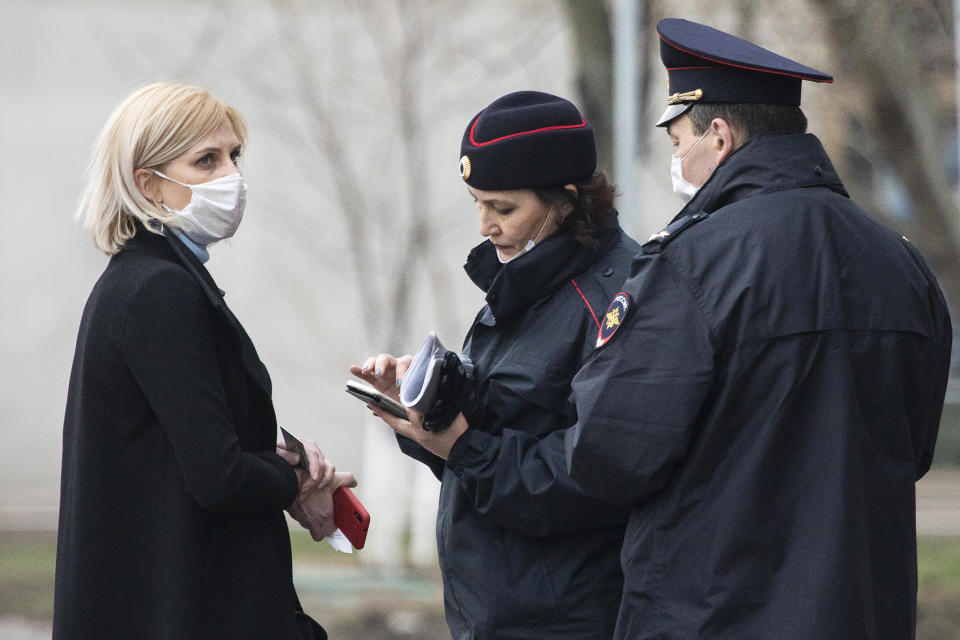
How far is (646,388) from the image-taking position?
2293 millimetres

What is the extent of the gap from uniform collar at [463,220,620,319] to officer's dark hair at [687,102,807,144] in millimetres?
527

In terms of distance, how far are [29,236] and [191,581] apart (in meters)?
9.07

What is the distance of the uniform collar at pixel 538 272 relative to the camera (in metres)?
2.84

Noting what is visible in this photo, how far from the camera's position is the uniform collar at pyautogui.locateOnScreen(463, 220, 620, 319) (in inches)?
112

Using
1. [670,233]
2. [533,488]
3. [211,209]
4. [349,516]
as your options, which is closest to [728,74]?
[670,233]

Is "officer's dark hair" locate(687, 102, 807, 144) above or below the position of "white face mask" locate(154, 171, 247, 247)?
above

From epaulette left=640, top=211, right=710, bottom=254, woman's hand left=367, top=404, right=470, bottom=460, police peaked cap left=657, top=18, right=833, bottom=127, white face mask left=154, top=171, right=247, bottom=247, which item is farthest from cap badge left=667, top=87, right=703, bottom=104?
white face mask left=154, top=171, right=247, bottom=247

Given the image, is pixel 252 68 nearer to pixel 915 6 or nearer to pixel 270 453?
pixel 915 6

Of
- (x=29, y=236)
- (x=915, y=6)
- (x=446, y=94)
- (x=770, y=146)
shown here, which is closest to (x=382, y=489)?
(x=446, y=94)

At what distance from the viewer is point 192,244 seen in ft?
9.37

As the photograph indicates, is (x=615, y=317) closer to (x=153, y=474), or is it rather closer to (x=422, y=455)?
(x=422, y=455)

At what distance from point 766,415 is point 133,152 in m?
1.45

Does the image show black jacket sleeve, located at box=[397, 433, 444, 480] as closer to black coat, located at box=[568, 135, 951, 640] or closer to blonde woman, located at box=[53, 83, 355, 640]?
blonde woman, located at box=[53, 83, 355, 640]

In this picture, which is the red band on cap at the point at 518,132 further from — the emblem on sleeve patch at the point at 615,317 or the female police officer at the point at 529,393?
the emblem on sleeve patch at the point at 615,317
